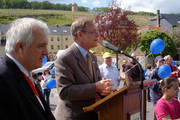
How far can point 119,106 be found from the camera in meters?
2.04

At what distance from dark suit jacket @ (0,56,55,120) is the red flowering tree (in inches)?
830

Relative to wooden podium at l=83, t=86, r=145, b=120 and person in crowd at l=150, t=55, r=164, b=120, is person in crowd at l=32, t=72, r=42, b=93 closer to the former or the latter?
wooden podium at l=83, t=86, r=145, b=120

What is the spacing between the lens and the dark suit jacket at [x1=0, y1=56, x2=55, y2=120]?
4.93 feet

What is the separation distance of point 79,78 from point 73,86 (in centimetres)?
14

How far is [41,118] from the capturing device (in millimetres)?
1645

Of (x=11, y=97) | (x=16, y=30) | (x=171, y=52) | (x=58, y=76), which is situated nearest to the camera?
(x=11, y=97)

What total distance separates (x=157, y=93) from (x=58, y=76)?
4.02 metres

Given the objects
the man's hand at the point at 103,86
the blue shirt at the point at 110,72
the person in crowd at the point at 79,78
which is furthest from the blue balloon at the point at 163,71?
the man's hand at the point at 103,86

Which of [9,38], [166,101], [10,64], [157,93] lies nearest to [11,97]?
[10,64]

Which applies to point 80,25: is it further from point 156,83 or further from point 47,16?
point 47,16

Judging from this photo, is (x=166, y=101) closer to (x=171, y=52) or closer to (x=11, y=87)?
(x=11, y=87)

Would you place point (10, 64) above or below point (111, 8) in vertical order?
below

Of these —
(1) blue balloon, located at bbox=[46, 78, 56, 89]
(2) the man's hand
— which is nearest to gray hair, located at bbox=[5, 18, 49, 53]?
(2) the man's hand

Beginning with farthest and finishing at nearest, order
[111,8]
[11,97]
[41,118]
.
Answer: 1. [111,8]
2. [41,118]
3. [11,97]
